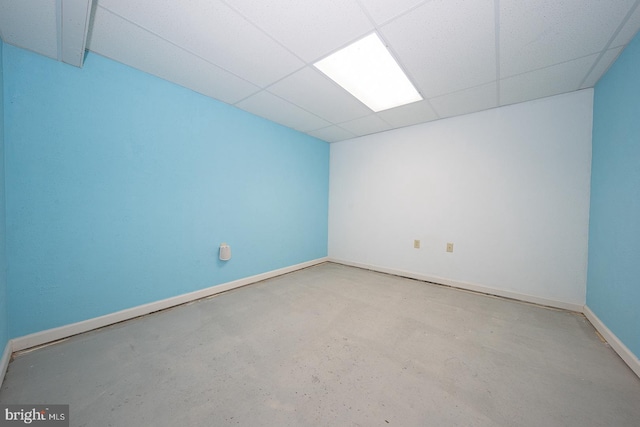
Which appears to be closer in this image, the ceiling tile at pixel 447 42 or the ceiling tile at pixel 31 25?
the ceiling tile at pixel 31 25

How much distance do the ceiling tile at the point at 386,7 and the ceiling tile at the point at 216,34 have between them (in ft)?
2.17

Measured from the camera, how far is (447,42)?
4.92ft

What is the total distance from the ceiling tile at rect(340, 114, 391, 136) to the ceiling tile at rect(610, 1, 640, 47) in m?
1.87

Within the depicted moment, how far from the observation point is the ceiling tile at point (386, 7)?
122 cm

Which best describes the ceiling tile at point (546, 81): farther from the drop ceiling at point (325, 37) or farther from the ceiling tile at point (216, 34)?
the ceiling tile at point (216, 34)

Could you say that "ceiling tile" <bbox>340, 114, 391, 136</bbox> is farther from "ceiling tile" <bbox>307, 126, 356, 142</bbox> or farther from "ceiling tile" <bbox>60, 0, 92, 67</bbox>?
"ceiling tile" <bbox>60, 0, 92, 67</bbox>

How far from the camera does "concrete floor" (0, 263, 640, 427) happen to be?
1.02 m

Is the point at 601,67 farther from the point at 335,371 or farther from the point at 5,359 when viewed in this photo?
the point at 5,359

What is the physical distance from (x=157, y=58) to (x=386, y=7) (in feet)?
5.85

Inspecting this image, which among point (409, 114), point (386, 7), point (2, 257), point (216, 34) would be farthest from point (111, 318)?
point (409, 114)

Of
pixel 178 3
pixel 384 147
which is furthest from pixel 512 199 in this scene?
pixel 178 3

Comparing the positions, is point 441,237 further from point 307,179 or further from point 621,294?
point 307,179

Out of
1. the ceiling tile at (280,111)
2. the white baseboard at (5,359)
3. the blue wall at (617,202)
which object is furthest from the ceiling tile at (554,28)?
the white baseboard at (5,359)

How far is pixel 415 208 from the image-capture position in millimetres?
3043
